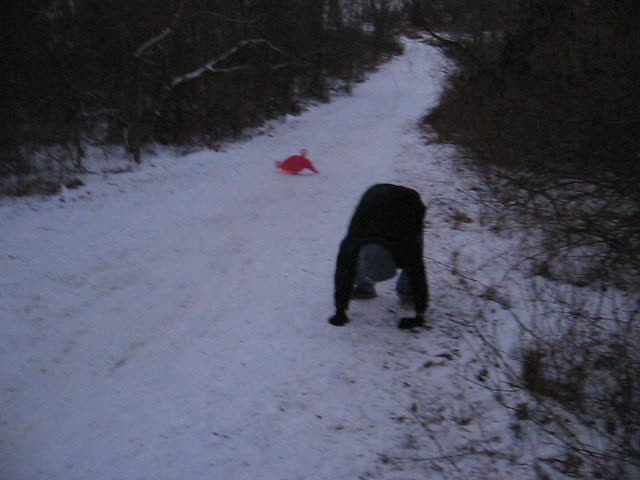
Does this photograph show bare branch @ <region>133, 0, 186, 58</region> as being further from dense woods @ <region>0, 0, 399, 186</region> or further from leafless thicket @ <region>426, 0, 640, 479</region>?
leafless thicket @ <region>426, 0, 640, 479</region>

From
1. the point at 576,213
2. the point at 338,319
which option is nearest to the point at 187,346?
the point at 338,319

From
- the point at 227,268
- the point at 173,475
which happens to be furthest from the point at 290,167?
the point at 173,475

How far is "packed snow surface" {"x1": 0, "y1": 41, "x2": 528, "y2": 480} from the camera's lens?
3285mm

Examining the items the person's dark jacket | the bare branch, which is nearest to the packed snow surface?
the person's dark jacket

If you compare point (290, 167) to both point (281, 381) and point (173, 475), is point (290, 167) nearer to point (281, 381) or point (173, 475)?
point (281, 381)

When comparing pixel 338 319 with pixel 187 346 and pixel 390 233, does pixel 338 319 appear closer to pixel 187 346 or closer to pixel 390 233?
pixel 390 233

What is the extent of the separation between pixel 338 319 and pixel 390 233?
1003 millimetres

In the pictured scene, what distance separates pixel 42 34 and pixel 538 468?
11637 millimetres

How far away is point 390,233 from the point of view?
14.3ft

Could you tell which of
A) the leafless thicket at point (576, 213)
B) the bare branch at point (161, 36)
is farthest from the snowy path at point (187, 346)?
the bare branch at point (161, 36)

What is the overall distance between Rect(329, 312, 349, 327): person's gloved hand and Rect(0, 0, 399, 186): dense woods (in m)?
6.66

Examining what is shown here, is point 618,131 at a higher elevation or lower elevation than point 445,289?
higher

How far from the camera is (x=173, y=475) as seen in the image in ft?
10.1

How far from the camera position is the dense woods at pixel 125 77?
381 inches
